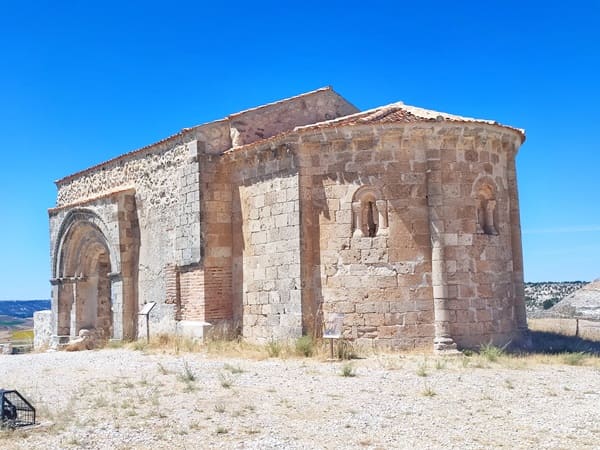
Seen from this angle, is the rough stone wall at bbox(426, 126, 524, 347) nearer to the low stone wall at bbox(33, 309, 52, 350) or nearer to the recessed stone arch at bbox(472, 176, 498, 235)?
the recessed stone arch at bbox(472, 176, 498, 235)

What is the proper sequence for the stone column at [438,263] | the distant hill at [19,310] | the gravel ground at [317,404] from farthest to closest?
the distant hill at [19,310], the stone column at [438,263], the gravel ground at [317,404]

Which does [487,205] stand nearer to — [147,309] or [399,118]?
[399,118]

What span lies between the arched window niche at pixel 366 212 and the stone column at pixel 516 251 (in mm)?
3191

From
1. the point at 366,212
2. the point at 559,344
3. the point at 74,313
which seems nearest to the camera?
the point at 366,212

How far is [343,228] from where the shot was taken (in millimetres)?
12617

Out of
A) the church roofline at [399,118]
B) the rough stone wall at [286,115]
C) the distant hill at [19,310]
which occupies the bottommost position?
the distant hill at [19,310]

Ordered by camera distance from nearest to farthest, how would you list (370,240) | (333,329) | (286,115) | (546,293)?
(333,329)
(370,240)
(286,115)
(546,293)

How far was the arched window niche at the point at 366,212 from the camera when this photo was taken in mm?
12523

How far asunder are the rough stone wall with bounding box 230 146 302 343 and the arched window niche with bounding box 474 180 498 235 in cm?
362

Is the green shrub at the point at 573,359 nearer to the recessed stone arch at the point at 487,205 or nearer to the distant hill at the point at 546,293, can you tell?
the recessed stone arch at the point at 487,205

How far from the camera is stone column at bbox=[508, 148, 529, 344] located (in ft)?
44.4

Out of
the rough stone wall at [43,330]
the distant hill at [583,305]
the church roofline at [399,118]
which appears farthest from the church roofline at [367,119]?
the distant hill at [583,305]

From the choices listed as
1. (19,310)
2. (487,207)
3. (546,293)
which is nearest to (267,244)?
(487,207)

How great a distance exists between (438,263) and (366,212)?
1658 mm
